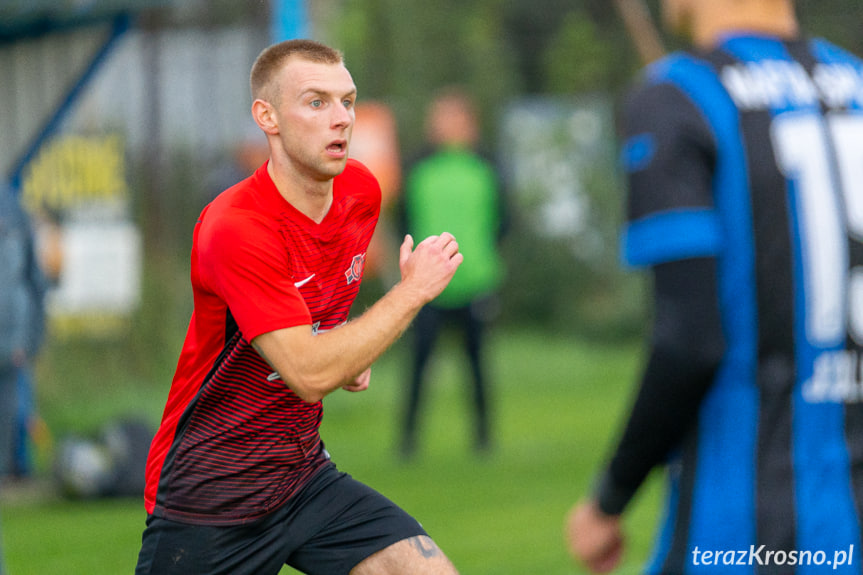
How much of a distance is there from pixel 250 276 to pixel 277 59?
1.59 feet

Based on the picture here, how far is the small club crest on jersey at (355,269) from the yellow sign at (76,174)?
24.7ft

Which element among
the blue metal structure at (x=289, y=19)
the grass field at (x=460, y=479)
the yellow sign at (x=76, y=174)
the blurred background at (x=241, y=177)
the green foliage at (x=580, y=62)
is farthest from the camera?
the green foliage at (x=580, y=62)

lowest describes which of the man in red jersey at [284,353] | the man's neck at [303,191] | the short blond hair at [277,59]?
the man in red jersey at [284,353]

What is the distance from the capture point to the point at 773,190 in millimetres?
2604

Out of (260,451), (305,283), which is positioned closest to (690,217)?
(305,283)

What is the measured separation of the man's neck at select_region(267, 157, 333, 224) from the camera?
3.06m

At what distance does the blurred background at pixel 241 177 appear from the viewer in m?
8.37

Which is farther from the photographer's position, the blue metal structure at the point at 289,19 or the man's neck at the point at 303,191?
the blue metal structure at the point at 289,19

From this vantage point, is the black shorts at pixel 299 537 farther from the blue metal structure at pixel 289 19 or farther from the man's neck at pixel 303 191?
the blue metal structure at pixel 289 19

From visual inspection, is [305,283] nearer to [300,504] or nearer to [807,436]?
[300,504]

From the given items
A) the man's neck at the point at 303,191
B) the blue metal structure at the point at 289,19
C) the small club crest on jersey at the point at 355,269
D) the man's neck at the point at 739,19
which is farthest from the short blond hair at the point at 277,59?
the blue metal structure at the point at 289,19

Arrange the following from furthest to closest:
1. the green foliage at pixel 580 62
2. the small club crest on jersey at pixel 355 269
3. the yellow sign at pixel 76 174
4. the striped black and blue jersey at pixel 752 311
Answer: the green foliage at pixel 580 62
the yellow sign at pixel 76 174
the small club crest on jersey at pixel 355 269
the striped black and blue jersey at pixel 752 311

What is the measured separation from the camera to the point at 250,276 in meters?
2.96

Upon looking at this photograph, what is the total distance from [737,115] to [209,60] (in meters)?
10.3
